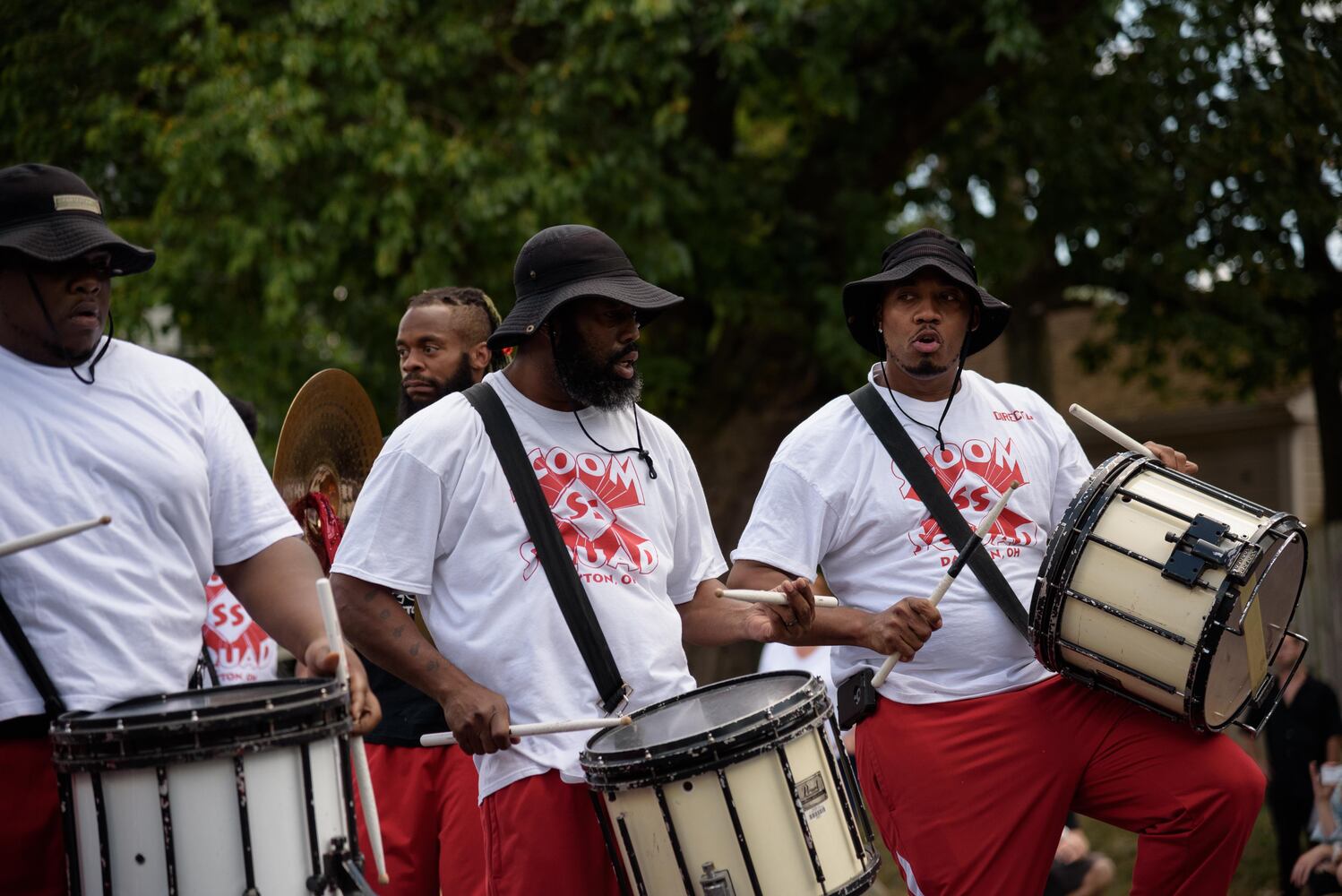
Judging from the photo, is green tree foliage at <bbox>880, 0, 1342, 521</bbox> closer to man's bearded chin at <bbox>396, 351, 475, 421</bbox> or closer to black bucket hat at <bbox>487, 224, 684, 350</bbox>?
man's bearded chin at <bbox>396, 351, 475, 421</bbox>

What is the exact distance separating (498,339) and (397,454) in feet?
1.41

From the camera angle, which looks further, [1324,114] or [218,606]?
[1324,114]

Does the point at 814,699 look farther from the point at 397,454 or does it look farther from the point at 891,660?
the point at 397,454

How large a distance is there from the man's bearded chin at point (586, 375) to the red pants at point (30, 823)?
1571 millimetres

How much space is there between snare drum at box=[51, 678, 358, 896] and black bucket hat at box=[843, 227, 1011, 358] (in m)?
2.50

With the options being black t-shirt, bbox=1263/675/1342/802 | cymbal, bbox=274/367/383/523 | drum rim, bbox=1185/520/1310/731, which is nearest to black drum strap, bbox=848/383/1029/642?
drum rim, bbox=1185/520/1310/731

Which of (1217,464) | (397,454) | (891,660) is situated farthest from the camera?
(1217,464)

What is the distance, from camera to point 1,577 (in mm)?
3307

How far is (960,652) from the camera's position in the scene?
477cm

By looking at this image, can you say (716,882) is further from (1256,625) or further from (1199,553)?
(1256,625)

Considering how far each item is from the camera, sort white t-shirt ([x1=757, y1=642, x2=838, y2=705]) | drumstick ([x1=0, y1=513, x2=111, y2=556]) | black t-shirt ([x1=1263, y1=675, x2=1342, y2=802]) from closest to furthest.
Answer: drumstick ([x1=0, y1=513, x2=111, y2=556]), white t-shirt ([x1=757, y1=642, x2=838, y2=705]), black t-shirt ([x1=1263, y1=675, x2=1342, y2=802])

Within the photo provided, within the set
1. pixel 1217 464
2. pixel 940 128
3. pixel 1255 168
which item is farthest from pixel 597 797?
pixel 1217 464

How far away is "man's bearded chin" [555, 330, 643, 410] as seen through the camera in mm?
4207

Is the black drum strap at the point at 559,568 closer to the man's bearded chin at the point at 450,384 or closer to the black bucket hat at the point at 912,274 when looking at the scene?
the black bucket hat at the point at 912,274
